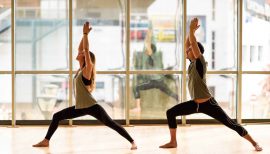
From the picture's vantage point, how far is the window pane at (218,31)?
9164mm

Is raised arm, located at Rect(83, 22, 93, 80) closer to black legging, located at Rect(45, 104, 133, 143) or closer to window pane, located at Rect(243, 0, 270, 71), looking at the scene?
black legging, located at Rect(45, 104, 133, 143)

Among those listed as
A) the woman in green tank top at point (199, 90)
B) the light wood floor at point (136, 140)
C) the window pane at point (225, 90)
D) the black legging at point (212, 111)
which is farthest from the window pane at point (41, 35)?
the woman in green tank top at point (199, 90)

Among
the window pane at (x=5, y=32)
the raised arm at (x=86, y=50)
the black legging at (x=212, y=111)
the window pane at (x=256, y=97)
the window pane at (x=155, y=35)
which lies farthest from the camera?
the window pane at (x=256, y=97)

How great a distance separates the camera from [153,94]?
9.26m

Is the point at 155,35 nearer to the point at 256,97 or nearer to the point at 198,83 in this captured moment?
the point at 256,97

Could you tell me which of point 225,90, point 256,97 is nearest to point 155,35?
point 225,90

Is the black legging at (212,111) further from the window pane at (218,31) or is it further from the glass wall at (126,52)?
the window pane at (218,31)

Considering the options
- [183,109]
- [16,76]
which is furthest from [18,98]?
[183,109]

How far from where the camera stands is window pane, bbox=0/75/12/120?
898 centimetres

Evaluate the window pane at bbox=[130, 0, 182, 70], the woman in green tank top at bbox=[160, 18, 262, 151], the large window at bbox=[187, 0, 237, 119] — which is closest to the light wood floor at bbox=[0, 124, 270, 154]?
the woman in green tank top at bbox=[160, 18, 262, 151]

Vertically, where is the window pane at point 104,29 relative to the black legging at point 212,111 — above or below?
above

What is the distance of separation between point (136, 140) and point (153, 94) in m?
2.16

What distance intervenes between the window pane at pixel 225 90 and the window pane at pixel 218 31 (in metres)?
0.18

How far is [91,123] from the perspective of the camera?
898cm
